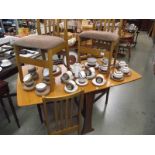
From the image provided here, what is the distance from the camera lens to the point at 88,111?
68.7 inches

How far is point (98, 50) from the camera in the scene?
1728 mm

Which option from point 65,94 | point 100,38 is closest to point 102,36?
point 100,38

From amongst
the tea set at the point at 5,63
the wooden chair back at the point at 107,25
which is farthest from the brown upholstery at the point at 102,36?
the tea set at the point at 5,63

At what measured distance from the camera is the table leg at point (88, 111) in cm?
164

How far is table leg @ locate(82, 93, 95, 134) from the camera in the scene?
1.64 meters

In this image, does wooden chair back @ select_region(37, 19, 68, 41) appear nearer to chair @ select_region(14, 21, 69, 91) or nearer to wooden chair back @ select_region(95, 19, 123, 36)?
chair @ select_region(14, 21, 69, 91)

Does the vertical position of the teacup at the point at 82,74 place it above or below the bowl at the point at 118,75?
above

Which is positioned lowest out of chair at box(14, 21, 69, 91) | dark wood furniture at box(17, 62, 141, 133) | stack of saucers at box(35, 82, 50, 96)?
dark wood furniture at box(17, 62, 141, 133)

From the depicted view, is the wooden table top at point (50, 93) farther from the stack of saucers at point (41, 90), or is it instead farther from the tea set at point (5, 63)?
the tea set at point (5, 63)

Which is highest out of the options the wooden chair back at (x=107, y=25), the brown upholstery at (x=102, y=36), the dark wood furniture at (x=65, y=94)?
the wooden chair back at (x=107, y=25)

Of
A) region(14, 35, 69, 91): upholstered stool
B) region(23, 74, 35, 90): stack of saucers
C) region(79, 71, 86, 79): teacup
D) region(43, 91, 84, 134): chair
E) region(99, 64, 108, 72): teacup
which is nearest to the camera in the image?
region(43, 91, 84, 134): chair

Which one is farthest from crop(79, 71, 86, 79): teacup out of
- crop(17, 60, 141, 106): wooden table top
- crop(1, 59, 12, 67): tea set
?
crop(1, 59, 12, 67): tea set

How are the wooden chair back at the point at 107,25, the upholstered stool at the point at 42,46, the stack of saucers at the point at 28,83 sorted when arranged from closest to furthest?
the upholstered stool at the point at 42,46
the stack of saucers at the point at 28,83
the wooden chair back at the point at 107,25
